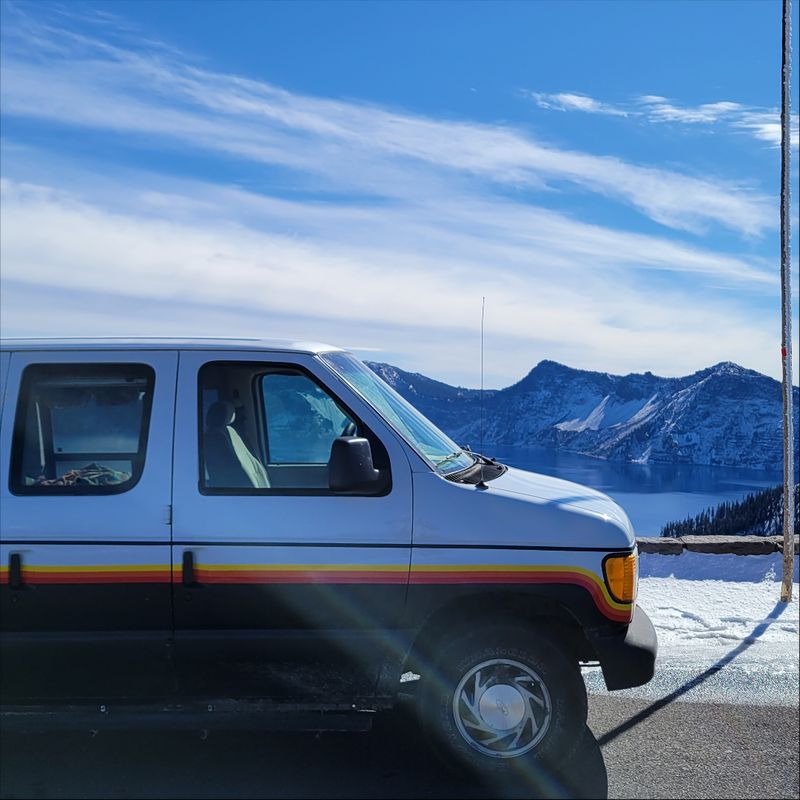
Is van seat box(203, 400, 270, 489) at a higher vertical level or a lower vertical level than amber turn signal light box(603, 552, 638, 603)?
higher

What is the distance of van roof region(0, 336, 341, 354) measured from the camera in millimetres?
4152

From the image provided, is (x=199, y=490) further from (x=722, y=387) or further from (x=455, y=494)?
(x=722, y=387)

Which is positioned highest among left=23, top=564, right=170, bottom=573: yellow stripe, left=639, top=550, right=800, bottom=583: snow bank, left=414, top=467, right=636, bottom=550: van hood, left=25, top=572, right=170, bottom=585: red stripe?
left=414, top=467, right=636, bottom=550: van hood

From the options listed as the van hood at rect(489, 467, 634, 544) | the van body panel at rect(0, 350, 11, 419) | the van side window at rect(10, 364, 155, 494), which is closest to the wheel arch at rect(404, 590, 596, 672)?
the van hood at rect(489, 467, 634, 544)

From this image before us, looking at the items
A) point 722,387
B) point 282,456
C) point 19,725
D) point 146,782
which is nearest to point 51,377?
point 282,456

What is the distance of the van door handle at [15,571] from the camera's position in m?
3.90

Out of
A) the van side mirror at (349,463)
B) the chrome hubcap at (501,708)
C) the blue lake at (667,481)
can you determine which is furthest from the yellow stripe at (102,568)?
the blue lake at (667,481)

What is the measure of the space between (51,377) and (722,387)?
7440 centimetres

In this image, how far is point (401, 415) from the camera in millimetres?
4375

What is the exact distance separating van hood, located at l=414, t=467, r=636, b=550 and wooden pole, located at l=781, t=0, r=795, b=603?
4.07 meters

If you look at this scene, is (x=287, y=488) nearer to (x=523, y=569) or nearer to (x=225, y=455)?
(x=225, y=455)

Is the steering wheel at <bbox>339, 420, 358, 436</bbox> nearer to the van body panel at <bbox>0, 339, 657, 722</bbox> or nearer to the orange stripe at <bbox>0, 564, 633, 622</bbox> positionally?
the van body panel at <bbox>0, 339, 657, 722</bbox>

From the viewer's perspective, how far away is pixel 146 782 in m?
4.00

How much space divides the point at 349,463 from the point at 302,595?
0.73 m
